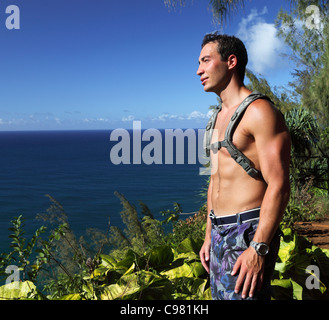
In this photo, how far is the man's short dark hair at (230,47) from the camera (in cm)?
194

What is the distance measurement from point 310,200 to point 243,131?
6608mm

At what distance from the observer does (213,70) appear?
194 cm

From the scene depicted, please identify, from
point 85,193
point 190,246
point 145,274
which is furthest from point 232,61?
point 85,193

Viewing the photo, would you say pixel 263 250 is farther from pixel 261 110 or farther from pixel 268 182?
pixel 261 110

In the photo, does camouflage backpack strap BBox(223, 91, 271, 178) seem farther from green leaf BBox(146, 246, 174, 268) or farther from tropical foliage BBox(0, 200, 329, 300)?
green leaf BBox(146, 246, 174, 268)

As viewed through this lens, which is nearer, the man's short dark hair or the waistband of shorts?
the waistband of shorts

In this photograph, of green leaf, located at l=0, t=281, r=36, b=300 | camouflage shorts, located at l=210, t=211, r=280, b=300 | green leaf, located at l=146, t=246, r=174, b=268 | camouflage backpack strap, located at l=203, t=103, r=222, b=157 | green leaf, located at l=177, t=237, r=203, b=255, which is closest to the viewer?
camouflage shorts, located at l=210, t=211, r=280, b=300

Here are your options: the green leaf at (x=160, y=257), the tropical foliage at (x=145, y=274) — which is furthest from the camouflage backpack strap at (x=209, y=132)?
the green leaf at (x=160, y=257)

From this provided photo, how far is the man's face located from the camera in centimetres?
194

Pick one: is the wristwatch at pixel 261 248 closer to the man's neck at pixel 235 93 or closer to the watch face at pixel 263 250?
the watch face at pixel 263 250

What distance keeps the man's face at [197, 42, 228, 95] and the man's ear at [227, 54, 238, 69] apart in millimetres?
18

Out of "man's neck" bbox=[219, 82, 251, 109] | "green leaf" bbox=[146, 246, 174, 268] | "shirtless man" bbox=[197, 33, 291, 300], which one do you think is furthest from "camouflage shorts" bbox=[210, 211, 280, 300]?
"green leaf" bbox=[146, 246, 174, 268]
